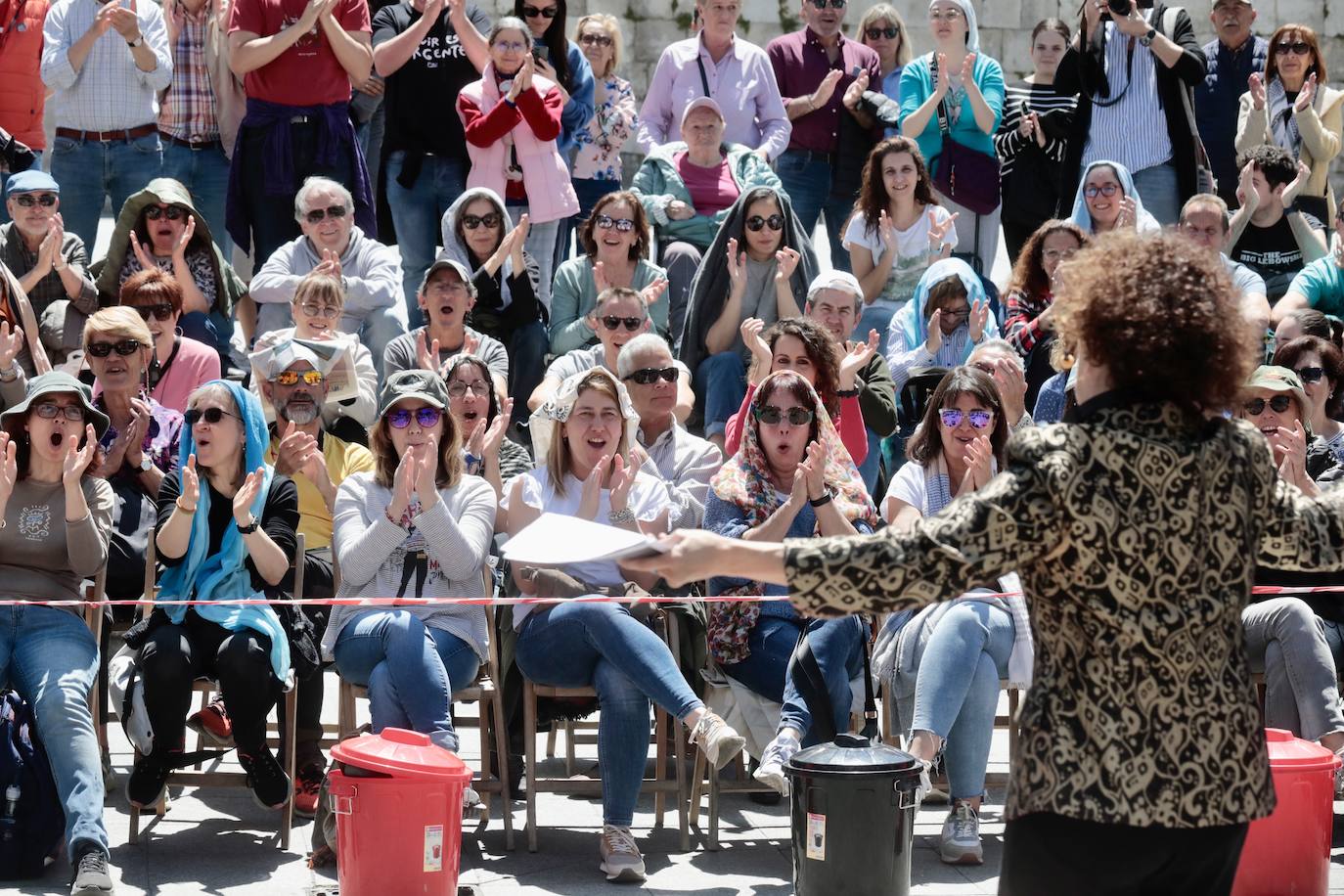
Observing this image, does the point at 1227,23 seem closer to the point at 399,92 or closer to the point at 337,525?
the point at 399,92

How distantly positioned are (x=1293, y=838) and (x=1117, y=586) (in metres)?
2.54

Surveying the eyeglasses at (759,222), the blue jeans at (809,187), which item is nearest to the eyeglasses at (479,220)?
the eyeglasses at (759,222)

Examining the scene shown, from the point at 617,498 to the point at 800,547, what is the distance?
3044mm

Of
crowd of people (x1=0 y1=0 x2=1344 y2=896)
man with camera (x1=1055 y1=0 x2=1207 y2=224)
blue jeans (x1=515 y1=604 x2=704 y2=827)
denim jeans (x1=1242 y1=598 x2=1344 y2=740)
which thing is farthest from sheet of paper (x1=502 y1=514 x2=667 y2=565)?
man with camera (x1=1055 y1=0 x2=1207 y2=224)

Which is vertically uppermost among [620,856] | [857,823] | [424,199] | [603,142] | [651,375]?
[603,142]

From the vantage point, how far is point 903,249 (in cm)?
888

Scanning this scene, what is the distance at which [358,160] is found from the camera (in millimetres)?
8906

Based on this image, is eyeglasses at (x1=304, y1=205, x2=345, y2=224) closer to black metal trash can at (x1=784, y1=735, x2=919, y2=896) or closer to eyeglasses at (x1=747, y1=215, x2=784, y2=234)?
eyeglasses at (x1=747, y1=215, x2=784, y2=234)

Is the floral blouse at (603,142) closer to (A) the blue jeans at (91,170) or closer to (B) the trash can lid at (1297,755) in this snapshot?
(A) the blue jeans at (91,170)

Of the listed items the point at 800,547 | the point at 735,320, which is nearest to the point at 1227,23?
the point at 735,320

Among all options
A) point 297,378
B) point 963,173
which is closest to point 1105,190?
point 963,173

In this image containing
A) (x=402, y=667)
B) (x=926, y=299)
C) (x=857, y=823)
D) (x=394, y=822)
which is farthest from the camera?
(x=926, y=299)

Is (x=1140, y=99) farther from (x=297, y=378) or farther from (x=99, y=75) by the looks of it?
(x=99, y=75)

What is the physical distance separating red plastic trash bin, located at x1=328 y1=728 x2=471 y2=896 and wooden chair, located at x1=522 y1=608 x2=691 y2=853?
753 millimetres
